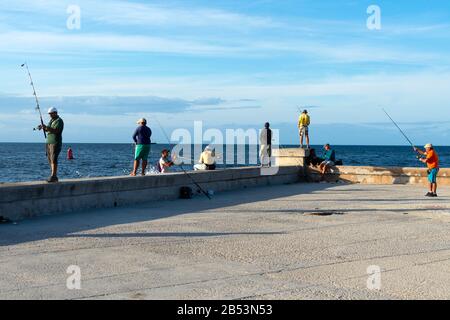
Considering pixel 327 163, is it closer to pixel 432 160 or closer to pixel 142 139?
pixel 432 160

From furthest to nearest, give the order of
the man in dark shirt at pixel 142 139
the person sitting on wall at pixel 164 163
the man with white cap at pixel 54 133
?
1. the person sitting on wall at pixel 164 163
2. the man in dark shirt at pixel 142 139
3. the man with white cap at pixel 54 133

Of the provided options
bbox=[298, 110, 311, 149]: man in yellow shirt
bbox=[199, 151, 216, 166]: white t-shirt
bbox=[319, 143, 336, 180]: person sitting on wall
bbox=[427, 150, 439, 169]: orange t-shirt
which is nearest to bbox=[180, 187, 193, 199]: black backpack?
bbox=[199, 151, 216, 166]: white t-shirt

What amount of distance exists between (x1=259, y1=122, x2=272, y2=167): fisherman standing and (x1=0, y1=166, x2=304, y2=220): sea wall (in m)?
2.38

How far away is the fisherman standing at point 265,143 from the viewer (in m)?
20.6

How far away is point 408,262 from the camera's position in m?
7.72

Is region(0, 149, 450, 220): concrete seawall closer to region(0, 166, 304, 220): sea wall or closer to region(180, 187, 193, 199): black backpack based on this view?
region(0, 166, 304, 220): sea wall

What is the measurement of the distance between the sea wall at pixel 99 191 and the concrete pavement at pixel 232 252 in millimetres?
385

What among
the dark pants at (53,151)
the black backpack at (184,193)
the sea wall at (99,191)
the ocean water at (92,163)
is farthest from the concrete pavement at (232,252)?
the ocean water at (92,163)

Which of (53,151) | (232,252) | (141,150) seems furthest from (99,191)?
(232,252)

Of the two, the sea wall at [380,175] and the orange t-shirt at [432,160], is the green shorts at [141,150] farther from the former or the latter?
the sea wall at [380,175]

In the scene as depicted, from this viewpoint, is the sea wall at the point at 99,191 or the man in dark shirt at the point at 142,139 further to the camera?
the man in dark shirt at the point at 142,139

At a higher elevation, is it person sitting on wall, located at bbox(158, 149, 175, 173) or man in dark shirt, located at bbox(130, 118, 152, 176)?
man in dark shirt, located at bbox(130, 118, 152, 176)

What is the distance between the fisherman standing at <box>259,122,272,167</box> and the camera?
810 inches
